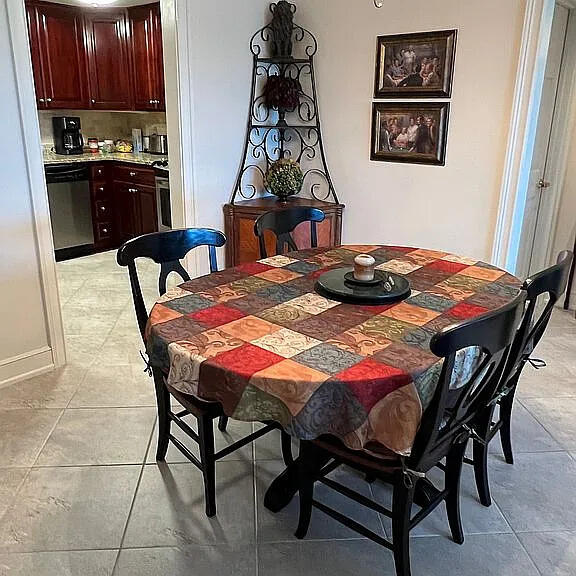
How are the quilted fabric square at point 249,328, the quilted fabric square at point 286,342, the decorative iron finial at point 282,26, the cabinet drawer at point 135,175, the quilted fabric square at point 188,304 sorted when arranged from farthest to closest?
the cabinet drawer at point 135,175 → the decorative iron finial at point 282,26 → the quilted fabric square at point 188,304 → the quilted fabric square at point 249,328 → the quilted fabric square at point 286,342

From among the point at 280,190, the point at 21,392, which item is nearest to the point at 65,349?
the point at 21,392

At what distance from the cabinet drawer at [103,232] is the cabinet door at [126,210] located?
0.08m

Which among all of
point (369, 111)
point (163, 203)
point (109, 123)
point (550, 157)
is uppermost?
point (369, 111)

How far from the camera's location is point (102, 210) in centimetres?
552

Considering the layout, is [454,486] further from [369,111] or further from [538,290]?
[369,111]

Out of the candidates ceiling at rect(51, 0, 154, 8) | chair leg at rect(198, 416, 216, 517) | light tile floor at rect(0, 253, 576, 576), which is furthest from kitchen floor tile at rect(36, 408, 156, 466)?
ceiling at rect(51, 0, 154, 8)

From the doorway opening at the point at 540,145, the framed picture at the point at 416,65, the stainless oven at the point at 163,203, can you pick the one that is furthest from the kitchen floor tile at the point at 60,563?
the stainless oven at the point at 163,203

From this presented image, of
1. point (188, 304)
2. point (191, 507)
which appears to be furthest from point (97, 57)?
point (191, 507)

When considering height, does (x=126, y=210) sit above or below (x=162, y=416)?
above

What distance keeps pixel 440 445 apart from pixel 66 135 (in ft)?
16.7

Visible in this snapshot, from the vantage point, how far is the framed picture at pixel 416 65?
3.38 m

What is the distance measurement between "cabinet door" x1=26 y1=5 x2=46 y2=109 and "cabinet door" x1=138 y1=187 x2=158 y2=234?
3.94 feet

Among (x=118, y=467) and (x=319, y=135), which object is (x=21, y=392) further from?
(x=319, y=135)

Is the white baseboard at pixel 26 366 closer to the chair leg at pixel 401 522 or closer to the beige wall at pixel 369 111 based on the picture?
the beige wall at pixel 369 111
